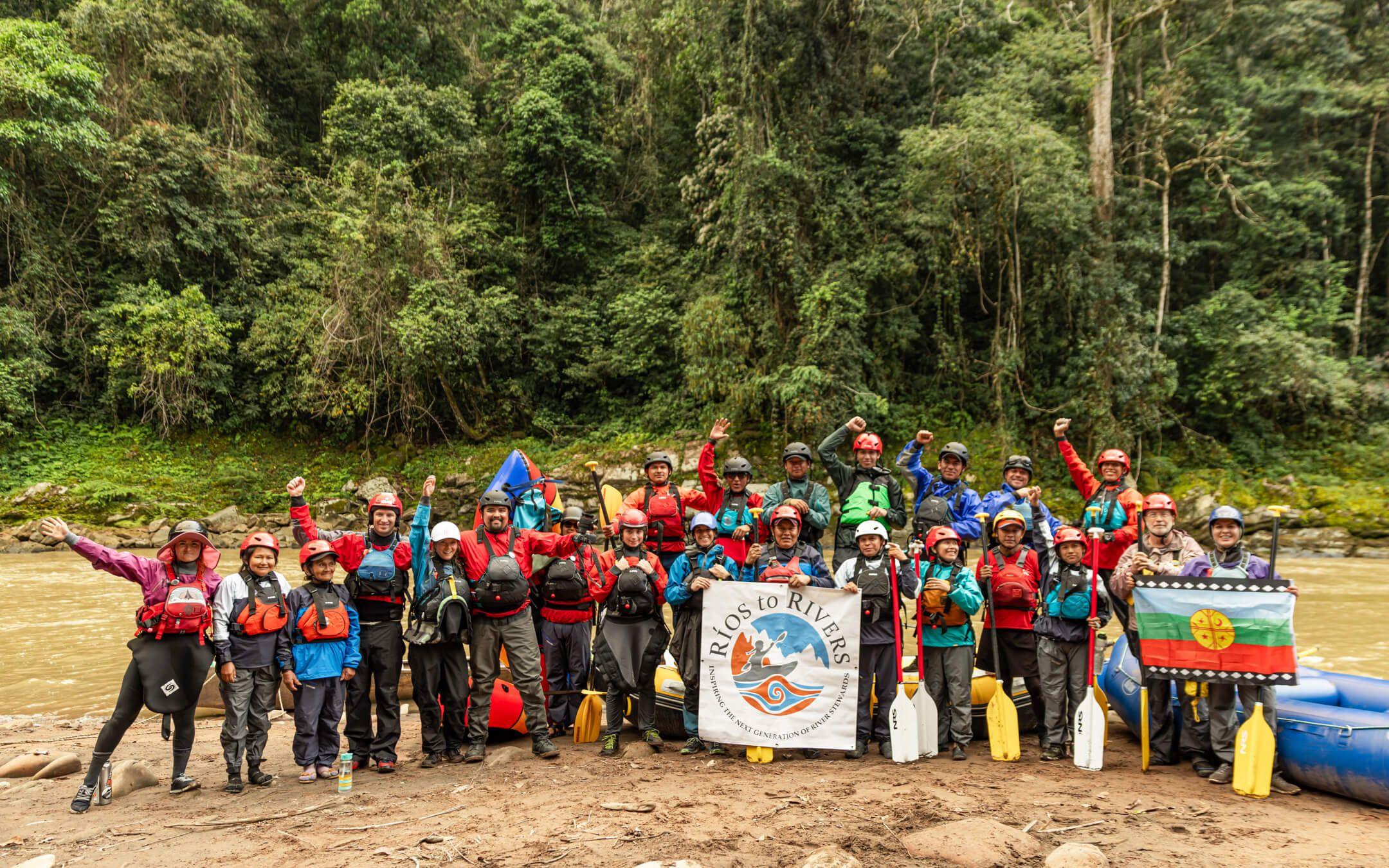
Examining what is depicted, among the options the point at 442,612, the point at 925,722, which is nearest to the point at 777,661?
the point at 925,722

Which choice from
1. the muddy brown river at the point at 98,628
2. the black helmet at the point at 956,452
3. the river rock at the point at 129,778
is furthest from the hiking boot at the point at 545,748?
the muddy brown river at the point at 98,628

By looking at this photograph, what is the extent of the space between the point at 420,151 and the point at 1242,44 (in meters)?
20.3

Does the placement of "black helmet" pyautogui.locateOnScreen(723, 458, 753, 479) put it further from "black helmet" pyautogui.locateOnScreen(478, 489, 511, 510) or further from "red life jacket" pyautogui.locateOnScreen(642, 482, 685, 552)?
"black helmet" pyautogui.locateOnScreen(478, 489, 511, 510)

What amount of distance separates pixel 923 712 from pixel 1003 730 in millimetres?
546

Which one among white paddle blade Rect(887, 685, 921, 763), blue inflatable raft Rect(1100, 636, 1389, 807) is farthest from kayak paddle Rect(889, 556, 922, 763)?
blue inflatable raft Rect(1100, 636, 1389, 807)

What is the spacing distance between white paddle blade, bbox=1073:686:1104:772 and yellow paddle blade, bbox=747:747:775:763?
1.96 m

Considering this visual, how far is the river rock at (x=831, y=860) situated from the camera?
142 inches

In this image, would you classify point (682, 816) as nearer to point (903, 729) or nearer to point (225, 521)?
point (903, 729)

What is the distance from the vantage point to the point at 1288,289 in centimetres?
1827

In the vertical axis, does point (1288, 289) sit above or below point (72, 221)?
below

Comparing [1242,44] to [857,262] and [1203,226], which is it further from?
[857,262]

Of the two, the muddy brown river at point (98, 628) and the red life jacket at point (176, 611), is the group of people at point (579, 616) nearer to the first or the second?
the red life jacket at point (176, 611)

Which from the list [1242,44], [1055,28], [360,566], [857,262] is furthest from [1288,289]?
[360,566]

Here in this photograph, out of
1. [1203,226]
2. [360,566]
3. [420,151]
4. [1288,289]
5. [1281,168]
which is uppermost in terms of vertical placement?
[420,151]
